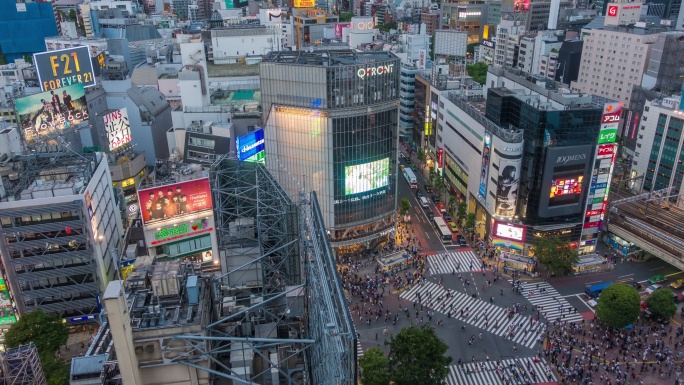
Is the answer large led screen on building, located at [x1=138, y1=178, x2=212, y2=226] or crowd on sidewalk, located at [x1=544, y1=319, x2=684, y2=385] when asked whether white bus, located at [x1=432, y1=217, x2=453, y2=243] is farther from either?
large led screen on building, located at [x1=138, y1=178, x2=212, y2=226]

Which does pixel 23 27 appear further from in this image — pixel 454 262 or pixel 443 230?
pixel 454 262

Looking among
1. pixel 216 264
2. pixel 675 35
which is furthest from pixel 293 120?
pixel 675 35

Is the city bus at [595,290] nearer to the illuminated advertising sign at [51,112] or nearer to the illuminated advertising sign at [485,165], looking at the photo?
the illuminated advertising sign at [485,165]

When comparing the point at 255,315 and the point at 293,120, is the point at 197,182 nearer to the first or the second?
the point at 293,120

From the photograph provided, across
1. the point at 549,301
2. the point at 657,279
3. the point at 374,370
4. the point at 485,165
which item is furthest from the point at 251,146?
the point at 657,279

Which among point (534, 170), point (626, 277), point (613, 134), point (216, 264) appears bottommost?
point (626, 277)
